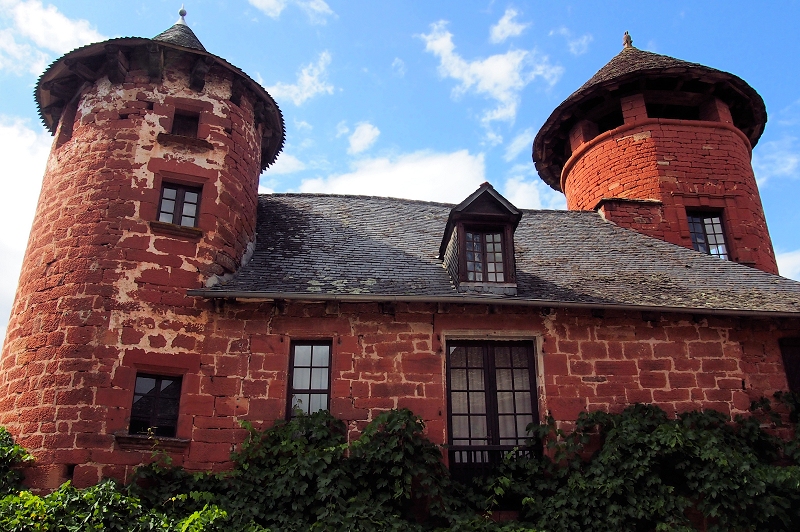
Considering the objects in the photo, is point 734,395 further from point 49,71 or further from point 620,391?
point 49,71

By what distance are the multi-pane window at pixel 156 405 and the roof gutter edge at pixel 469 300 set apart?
1.28 meters

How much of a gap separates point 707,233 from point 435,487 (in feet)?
30.3

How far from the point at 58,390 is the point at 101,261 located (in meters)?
1.89

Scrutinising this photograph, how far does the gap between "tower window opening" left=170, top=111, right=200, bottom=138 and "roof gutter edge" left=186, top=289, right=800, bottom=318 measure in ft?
10.7

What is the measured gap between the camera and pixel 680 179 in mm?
14938

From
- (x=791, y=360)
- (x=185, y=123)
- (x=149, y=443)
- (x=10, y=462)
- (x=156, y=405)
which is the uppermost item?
(x=185, y=123)

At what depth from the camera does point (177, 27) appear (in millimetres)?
13125

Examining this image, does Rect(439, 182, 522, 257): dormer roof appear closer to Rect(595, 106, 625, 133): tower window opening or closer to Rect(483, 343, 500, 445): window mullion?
Rect(483, 343, 500, 445): window mullion

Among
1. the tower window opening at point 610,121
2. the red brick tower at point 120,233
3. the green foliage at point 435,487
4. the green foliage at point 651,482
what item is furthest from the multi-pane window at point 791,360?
the red brick tower at point 120,233

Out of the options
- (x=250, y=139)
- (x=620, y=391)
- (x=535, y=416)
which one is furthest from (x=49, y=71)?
(x=620, y=391)

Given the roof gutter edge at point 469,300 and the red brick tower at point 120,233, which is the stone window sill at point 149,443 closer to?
the red brick tower at point 120,233

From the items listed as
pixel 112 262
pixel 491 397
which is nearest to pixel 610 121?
pixel 491 397

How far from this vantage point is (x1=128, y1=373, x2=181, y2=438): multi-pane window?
29.7ft

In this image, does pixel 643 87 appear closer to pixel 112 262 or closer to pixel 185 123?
pixel 185 123
